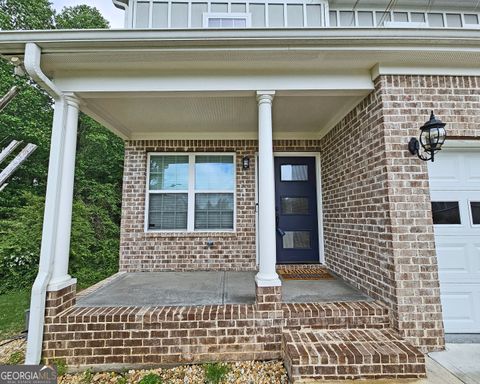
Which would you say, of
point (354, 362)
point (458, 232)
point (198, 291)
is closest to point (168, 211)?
→ point (198, 291)

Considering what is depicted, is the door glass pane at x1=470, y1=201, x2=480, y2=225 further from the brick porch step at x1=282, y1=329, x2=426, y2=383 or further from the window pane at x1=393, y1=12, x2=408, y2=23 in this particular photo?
the window pane at x1=393, y1=12, x2=408, y2=23

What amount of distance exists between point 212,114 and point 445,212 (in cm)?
308

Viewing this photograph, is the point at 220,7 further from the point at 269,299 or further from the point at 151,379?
the point at 151,379

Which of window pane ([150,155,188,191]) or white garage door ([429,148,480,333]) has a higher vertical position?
window pane ([150,155,188,191])

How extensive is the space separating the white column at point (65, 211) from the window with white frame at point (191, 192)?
178cm

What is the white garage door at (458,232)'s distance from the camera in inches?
99.4

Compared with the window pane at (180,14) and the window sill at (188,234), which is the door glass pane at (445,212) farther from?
the window pane at (180,14)

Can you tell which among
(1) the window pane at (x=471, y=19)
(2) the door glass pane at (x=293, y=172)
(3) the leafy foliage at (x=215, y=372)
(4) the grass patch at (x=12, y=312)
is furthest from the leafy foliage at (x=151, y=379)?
(1) the window pane at (x=471, y=19)

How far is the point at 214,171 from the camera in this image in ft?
14.5

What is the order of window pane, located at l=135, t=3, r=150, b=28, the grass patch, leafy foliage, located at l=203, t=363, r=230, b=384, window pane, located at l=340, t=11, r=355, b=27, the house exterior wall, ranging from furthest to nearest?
1. window pane, located at l=340, t=11, r=355, b=27
2. window pane, located at l=135, t=3, r=150, b=28
3. the grass patch
4. the house exterior wall
5. leafy foliage, located at l=203, t=363, r=230, b=384

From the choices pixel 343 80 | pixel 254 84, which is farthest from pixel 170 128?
pixel 343 80

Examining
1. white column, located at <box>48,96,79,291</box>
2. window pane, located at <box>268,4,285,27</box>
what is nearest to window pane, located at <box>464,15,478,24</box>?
window pane, located at <box>268,4,285,27</box>

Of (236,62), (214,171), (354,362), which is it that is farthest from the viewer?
(214,171)

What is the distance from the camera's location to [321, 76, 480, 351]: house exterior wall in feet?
7.73
